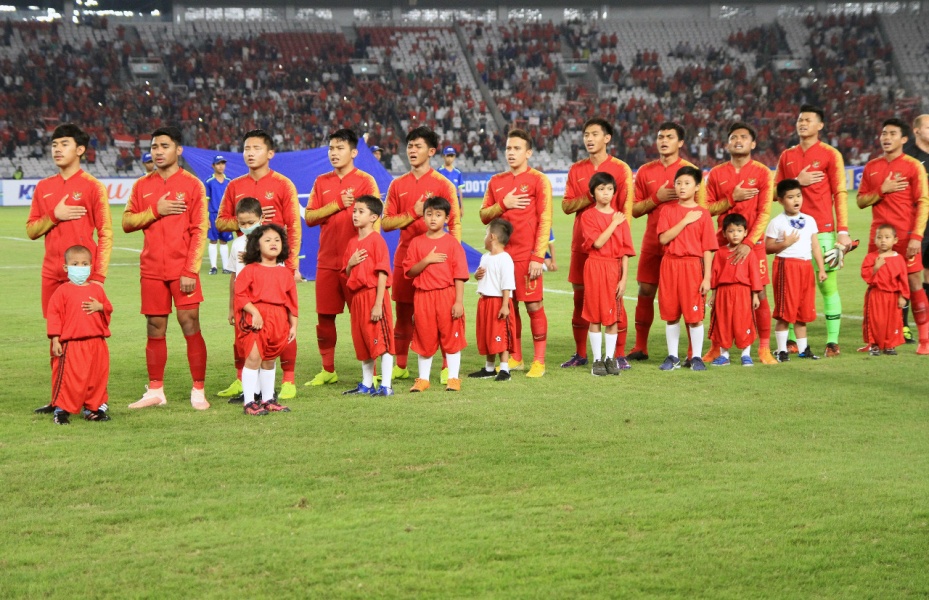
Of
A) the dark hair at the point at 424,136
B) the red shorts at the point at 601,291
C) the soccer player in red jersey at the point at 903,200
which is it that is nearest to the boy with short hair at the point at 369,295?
the dark hair at the point at 424,136

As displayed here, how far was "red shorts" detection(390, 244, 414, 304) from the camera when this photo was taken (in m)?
8.91

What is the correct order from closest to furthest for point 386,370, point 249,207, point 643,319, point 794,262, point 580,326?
point 249,207 → point 386,370 → point 580,326 → point 794,262 → point 643,319

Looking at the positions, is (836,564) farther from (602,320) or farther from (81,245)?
(81,245)

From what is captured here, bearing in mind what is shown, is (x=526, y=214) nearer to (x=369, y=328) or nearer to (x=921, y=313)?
(x=369, y=328)

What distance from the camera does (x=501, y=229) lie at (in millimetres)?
8883

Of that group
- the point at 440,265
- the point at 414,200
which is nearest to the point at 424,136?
the point at 414,200

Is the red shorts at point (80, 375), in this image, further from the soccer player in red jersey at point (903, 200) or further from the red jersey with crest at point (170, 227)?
the soccer player in red jersey at point (903, 200)

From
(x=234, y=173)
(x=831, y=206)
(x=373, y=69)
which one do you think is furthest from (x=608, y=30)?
(x=831, y=206)

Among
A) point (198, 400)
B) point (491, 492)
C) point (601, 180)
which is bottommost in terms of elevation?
point (491, 492)

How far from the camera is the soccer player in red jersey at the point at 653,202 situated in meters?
9.56

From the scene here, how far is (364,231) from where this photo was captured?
27.3 ft

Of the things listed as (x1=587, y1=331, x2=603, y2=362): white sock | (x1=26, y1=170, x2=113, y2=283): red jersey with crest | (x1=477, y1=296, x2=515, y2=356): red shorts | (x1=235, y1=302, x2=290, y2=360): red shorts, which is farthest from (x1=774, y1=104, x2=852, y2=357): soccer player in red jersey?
(x1=26, y1=170, x2=113, y2=283): red jersey with crest

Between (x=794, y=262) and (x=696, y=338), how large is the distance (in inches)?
53.4

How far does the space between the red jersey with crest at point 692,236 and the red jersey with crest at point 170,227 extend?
396 cm
